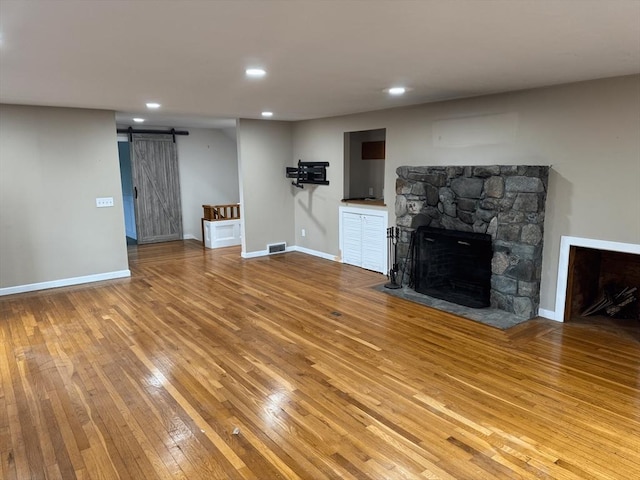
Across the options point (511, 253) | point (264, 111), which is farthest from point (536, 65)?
point (264, 111)

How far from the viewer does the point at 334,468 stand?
2256 mm

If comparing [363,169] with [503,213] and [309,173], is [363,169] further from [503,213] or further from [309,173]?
[503,213]

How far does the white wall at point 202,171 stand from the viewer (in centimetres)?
938

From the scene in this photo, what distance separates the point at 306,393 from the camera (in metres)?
3.02

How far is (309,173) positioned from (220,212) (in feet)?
7.76

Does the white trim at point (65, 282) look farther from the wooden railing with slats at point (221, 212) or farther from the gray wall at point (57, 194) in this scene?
the wooden railing with slats at point (221, 212)

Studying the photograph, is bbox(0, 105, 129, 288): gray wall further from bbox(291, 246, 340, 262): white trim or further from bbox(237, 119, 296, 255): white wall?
bbox(291, 246, 340, 262): white trim

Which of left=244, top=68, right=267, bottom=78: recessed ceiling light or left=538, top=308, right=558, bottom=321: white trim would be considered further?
left=538, top=308, right=558, bottom=321: white trim

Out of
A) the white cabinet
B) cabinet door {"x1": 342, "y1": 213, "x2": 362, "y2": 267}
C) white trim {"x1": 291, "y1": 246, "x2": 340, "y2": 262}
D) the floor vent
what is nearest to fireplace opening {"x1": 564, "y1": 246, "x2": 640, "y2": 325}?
the white cabinet

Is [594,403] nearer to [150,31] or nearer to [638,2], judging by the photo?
[638,2]

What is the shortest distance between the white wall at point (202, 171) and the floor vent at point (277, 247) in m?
2.53

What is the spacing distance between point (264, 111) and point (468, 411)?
4.87m

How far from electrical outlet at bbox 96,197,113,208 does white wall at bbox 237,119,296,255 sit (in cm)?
212

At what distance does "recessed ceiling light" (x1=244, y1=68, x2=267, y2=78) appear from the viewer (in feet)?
11.1
